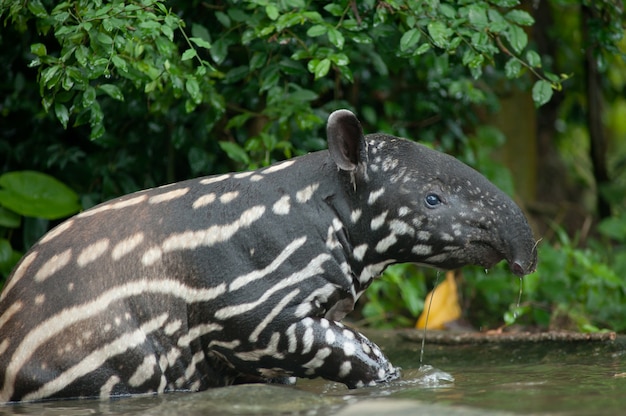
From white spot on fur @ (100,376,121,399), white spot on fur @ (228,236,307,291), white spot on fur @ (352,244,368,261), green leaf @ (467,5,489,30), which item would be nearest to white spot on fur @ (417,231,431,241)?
white spot on fur @ (352,244,368,261)

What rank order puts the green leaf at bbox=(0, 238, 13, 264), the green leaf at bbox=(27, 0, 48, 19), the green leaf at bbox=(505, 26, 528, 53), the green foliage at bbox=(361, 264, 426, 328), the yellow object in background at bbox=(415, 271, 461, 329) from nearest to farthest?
the green leaf at bbox=(27, 0, 48, 19), the green leaf at bbox=(505, 26, 528, 53), the green leaf at bbox=(0, 238, 13, 264), the yellow object in background at bbox=(415, 271, 461, 329), the green foliage at bbox=(361, 264, 426, 328)

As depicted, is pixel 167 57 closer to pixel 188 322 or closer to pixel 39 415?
pixel 188 322

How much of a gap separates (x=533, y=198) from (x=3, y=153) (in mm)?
5014

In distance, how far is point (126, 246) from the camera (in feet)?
13.2

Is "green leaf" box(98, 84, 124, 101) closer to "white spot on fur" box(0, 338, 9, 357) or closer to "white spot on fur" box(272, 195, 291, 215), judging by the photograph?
"white spot on fur" box(272, 195, 291, 215)

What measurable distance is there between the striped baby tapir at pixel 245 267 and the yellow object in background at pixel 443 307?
2.41 meters

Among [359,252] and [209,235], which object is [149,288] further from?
[359,252]

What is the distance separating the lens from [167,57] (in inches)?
192

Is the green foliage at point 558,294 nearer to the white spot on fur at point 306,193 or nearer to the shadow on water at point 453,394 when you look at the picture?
the shadow on water at point 453,394

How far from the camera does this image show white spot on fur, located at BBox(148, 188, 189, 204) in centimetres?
417

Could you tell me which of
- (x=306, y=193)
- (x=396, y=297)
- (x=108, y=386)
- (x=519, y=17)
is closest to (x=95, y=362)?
(x=108, y=386)

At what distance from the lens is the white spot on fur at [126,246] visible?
13.1 ft

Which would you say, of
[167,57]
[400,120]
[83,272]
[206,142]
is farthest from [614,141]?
[83,272]

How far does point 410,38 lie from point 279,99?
0.93 m
